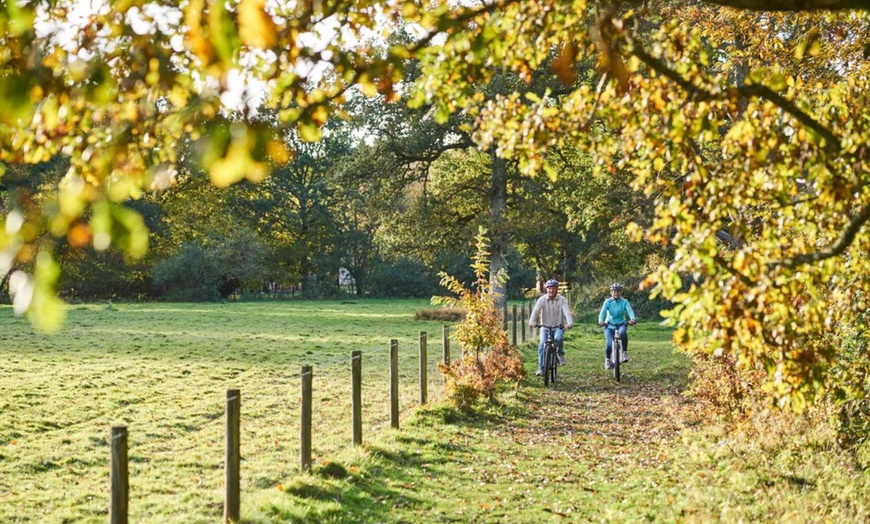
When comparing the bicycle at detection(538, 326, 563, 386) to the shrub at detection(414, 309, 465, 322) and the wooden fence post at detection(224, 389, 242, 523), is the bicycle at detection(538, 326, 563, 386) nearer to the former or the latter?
the wooden fence post at detection(224, 389, 242, 523)

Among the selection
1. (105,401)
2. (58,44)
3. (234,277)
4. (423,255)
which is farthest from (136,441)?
(234,277)

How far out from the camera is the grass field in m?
7.75

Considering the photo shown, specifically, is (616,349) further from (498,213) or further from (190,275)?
(190,275)

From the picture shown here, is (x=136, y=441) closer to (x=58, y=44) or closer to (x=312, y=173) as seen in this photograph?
(x=58, y=44)

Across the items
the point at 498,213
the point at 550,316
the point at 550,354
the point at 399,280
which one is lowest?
the point at 550,354

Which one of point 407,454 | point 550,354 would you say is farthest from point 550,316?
point 407,454

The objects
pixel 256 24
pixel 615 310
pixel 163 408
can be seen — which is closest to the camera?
pixel 256 24

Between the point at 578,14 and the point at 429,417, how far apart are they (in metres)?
7.61

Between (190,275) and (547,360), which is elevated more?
(190,275)

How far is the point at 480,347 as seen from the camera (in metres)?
14.7

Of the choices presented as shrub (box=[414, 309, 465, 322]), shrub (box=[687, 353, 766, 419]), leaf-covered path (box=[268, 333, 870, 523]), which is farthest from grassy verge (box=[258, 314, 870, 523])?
shrub (box=[414, 309, 465, 322])

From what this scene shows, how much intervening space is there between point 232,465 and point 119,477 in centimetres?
141

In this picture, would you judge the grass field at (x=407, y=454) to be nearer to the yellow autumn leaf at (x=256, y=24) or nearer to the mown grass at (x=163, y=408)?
the mown grass at (x=163, y=408)

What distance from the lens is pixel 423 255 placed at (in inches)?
1335
